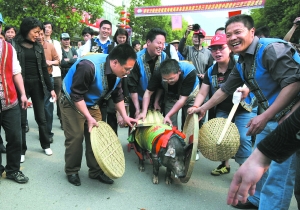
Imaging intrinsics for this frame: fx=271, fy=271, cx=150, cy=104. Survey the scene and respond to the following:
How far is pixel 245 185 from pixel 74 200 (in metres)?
2.26

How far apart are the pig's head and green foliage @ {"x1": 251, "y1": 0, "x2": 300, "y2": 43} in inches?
749

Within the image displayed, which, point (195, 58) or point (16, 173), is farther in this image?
point (195, 58)

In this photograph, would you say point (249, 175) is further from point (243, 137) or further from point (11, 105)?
point (11, 105)

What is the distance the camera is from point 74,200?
9.62ft

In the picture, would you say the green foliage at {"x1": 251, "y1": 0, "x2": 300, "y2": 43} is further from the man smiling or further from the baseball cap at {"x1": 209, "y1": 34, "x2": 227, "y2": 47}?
the man smiling

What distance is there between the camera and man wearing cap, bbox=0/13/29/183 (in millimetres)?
2977

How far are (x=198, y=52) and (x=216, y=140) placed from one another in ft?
9.75

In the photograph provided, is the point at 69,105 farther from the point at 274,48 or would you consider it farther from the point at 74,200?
the point at 274,48

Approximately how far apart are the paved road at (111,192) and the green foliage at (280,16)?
18920 mm

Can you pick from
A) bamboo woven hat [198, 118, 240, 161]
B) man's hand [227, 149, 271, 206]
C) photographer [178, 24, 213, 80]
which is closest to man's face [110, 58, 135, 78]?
bamboo woven hat [198, 118, 240, 161]

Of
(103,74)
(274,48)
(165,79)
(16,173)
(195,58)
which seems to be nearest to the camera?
(274,48)

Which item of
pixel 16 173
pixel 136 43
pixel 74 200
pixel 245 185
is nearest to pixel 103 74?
pixel 74 200

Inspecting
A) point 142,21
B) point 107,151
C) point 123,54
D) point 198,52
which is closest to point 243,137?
point 107,151

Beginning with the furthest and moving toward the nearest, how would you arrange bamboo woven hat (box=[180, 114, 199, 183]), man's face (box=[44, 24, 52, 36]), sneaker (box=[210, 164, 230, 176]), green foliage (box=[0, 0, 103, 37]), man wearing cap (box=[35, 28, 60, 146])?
1. green foliage (box=[0, 0, 103, 37])
2. man's face (box=[44, 24, 52, 36])
3. man wearing cap (box=[35, 28, 60, 146])
4. sneaker (box=[210, 164, 230, 176])
5. bamboo woven hat (box=[180, 114, 199, 183])
